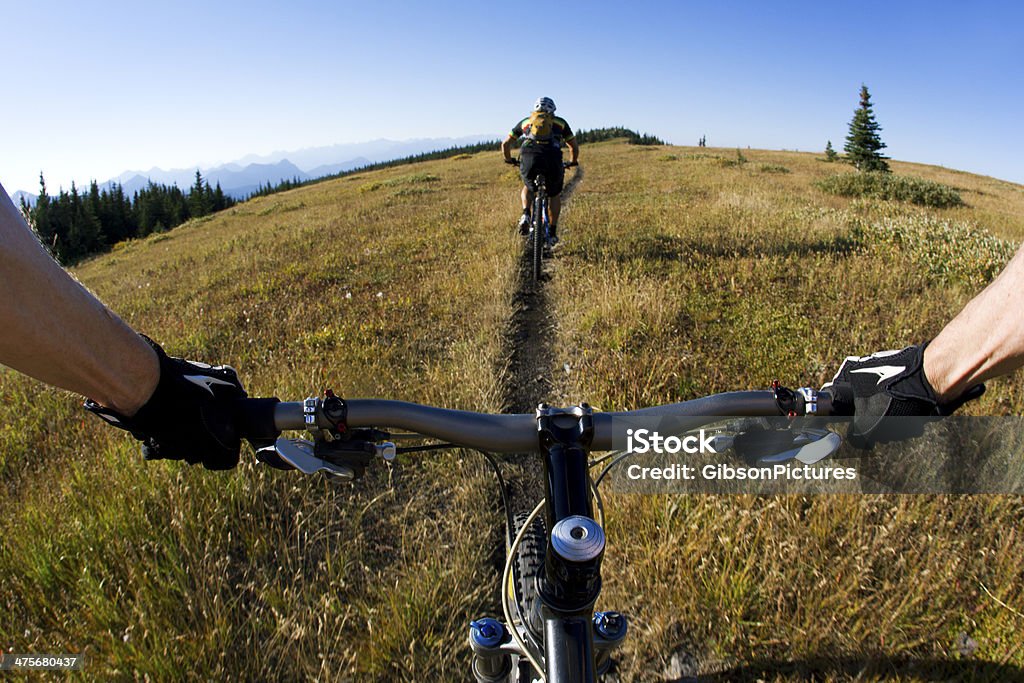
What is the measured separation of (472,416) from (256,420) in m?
0.55

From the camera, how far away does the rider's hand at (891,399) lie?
1367 millimetres

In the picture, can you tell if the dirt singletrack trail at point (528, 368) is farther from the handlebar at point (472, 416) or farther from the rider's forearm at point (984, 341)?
the rider's forearm at point (984, 341)

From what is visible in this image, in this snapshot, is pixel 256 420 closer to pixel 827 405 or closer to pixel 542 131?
pixel 827 405

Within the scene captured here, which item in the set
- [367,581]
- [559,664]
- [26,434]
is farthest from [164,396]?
[26,434]

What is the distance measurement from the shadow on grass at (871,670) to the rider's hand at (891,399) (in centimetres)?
143

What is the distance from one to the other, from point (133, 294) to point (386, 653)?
1158 centimetres

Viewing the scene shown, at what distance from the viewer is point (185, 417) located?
1318 millimetres

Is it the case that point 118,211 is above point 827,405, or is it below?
above

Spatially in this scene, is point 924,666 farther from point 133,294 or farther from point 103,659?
point 133,294

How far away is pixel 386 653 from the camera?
94.1 inches

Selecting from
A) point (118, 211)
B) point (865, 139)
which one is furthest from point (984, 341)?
point (118, 211)

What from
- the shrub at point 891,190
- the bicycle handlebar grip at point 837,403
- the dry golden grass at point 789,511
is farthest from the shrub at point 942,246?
the shrub at point 891,190

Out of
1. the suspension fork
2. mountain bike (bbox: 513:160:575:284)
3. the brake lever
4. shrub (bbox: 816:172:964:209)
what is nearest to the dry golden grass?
mountain bike (bbox: 513:160:575:284)

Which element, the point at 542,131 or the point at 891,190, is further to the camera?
the point at 891,190
